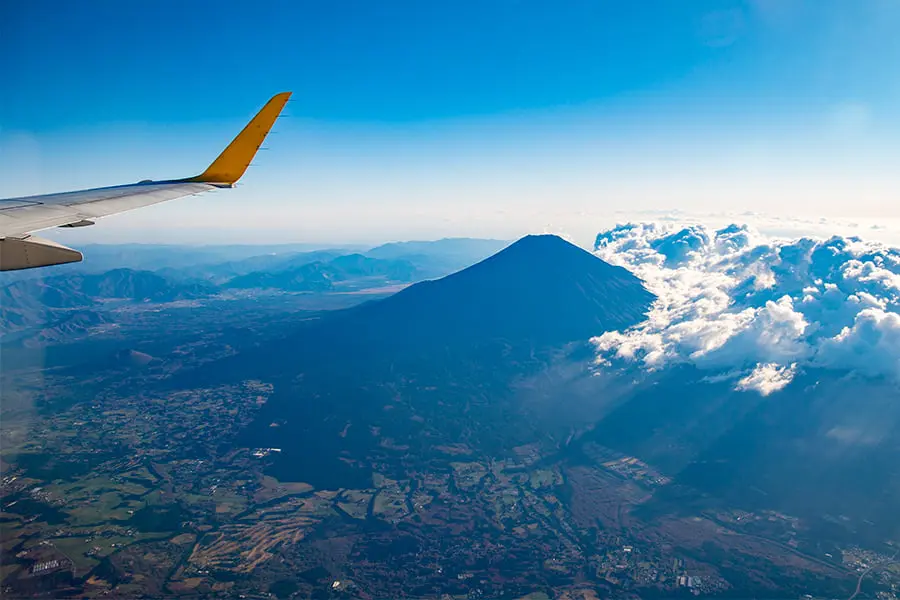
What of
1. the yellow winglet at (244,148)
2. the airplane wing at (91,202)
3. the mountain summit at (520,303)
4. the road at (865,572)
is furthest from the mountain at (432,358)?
the yellow winglet at (244,148)

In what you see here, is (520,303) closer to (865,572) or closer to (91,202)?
(865,572)

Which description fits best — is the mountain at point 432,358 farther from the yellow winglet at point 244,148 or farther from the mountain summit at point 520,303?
the yellow winglet at point 244,148

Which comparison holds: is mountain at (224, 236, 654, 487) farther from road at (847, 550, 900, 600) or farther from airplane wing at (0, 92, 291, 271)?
airplane wing at (0, 92, 291, 271)

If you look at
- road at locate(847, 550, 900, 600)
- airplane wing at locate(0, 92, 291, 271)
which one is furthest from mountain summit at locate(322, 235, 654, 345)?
airplane wing at locate(0, 92, 291, 271)

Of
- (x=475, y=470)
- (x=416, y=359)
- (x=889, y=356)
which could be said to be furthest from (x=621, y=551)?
(x=889, y=356)

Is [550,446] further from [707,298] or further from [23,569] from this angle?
[707,298]

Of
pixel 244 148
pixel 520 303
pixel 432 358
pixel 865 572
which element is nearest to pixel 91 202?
pixel 244 148
